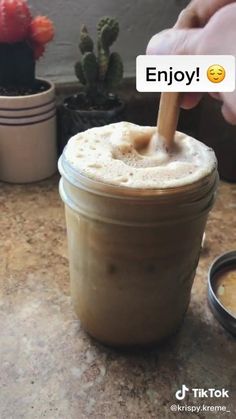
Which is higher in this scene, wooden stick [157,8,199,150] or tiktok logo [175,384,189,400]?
wooden stick [157,8,199,150]

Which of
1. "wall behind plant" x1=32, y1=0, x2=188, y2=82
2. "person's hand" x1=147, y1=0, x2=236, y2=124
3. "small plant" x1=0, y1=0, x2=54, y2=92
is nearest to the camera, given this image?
"person's hand" x1=147, y1=0, x2=236, y2=124

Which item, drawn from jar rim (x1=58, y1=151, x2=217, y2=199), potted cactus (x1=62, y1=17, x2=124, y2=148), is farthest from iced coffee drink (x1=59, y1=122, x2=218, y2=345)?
potted cactus (x1=62, y1=17, x2=124, y2=148)

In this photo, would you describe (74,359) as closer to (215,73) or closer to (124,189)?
(124,189)

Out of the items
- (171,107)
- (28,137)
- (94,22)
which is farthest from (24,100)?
(171,107)

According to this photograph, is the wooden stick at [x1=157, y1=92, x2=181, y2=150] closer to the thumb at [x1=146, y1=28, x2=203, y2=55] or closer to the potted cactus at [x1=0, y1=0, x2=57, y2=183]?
the thumb at [x1=146, y1=28, x2=203, y2=55]

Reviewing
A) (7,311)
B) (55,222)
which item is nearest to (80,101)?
(55,222)

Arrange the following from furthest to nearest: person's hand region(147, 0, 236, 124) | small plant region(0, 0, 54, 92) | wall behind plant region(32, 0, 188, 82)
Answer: wall behind plant region(32, 0, 188, 82) < small plant region(0, 0, 54, 92) < person's hand region(147, 0, 236, 124)

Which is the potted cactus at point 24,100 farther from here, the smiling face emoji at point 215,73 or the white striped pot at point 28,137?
the smiling face emoji at point 215,73
